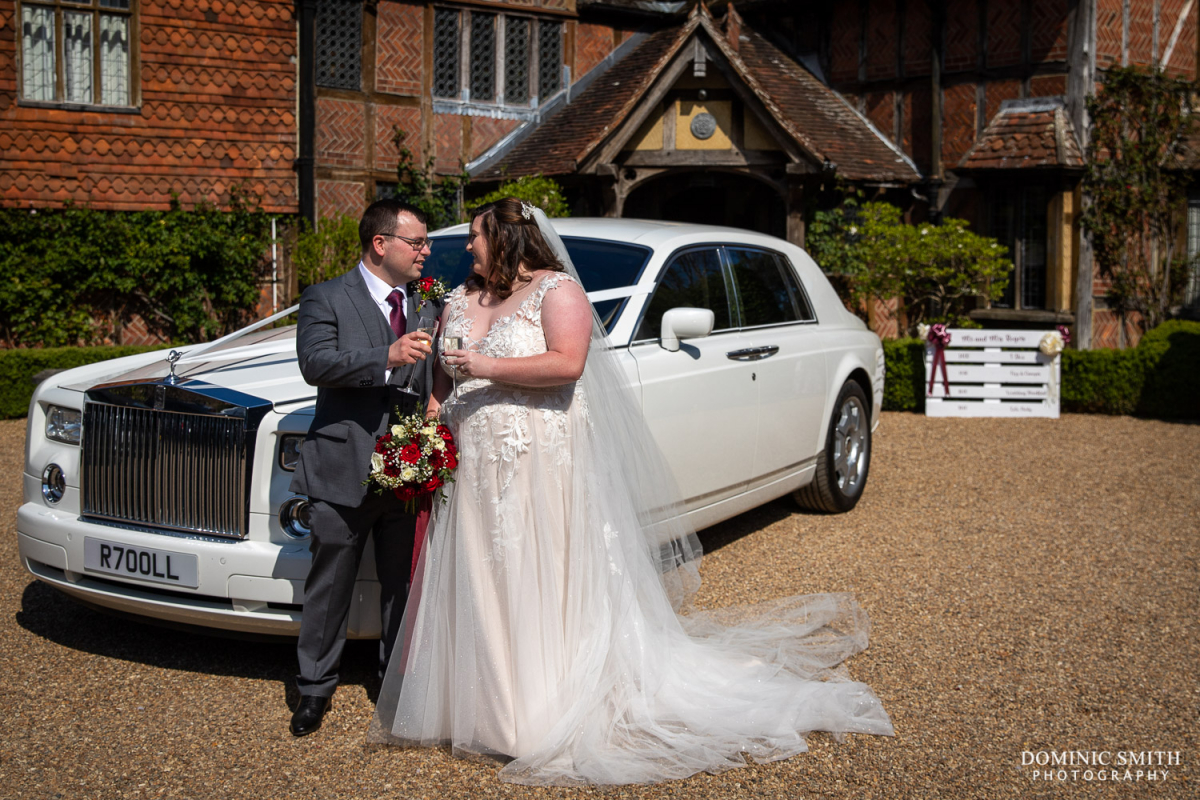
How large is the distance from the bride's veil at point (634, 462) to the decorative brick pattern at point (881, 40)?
44.8ft

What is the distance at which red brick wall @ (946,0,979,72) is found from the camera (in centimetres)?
1557

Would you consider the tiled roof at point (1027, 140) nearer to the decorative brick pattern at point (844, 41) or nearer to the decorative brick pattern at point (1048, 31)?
the decorative brick pattern at point (1048, 31)

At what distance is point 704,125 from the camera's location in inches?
578

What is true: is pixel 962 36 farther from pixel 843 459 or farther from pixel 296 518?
pixel 296 518

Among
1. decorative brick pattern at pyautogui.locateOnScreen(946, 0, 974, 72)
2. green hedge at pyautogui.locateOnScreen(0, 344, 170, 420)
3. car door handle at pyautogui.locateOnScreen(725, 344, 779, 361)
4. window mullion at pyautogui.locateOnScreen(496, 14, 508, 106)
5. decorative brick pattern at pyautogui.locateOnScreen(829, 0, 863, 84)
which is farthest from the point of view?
decorative brick pattern at pyautogui.locateOnScreen(829, 0, 863, 84)

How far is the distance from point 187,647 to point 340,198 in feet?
36.7

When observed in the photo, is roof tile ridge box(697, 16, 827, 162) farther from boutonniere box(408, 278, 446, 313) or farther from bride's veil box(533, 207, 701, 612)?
boutonniere box(408, 278, 446, 313)

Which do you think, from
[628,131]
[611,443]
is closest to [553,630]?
[611,443]

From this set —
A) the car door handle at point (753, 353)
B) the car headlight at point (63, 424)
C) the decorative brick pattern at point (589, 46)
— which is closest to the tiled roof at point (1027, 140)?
the decorative brick pattern at point (589, 46)

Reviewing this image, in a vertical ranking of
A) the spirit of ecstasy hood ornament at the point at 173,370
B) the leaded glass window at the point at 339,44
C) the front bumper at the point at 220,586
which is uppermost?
the leaded glass window at the point at 339,44

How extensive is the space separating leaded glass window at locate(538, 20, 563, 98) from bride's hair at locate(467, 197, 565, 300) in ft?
44.2

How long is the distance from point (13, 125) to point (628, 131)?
25.8 feet

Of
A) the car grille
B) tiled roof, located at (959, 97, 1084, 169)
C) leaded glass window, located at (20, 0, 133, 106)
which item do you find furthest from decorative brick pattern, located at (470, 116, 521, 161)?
the car grille

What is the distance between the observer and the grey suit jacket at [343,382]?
3795mm
